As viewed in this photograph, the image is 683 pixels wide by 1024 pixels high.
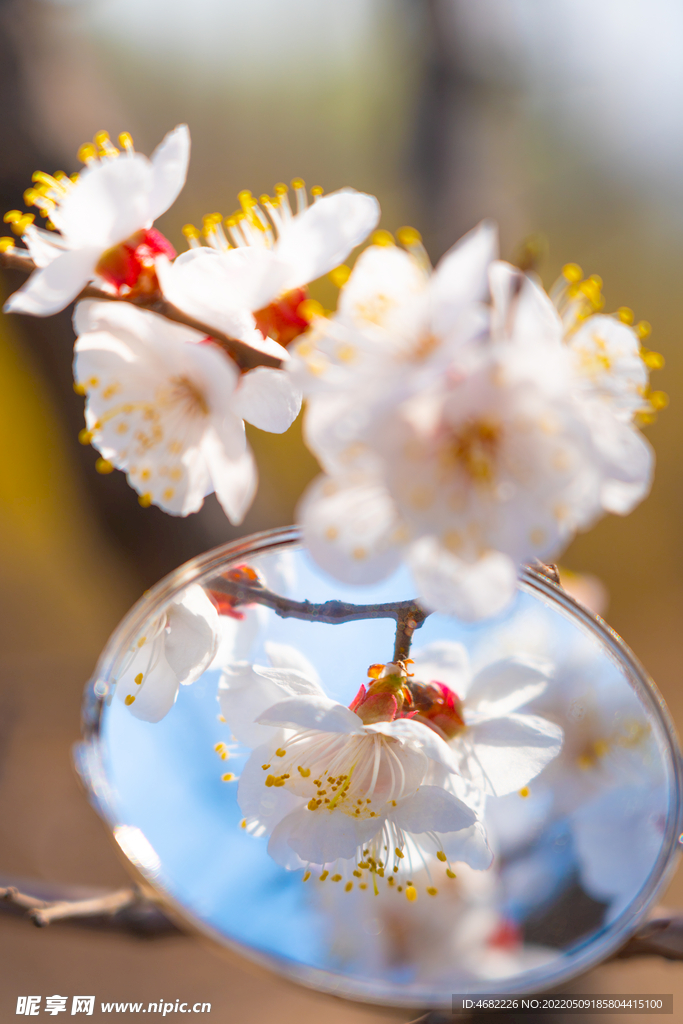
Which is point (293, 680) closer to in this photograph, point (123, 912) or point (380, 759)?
point (380, 759)

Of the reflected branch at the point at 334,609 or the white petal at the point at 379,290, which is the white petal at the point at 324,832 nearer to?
the reflected branch at the point at 334,609

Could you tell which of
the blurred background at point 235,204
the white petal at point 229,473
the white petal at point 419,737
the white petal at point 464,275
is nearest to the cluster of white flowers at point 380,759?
the white petal at point 419,737

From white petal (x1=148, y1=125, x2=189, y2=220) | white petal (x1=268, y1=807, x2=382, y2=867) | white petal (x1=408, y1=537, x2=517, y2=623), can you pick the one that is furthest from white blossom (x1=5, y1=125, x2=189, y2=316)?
white petal (x1=268, y1=807, x2=382, y2=867)

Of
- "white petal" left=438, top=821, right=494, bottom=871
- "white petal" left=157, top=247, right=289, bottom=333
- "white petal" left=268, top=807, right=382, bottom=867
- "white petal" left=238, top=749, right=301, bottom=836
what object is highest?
"white petal" left=157, top=247, right=289, bottom=333

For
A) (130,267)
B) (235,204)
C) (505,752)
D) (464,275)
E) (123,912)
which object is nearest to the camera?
(464,275)

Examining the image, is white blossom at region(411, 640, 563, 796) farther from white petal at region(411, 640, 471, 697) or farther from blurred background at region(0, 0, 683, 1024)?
blurred background at region(0, 0, 683, 1024)

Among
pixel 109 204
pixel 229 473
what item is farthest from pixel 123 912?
pixel 109 204

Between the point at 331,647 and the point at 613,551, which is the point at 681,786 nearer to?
the point at 331,647
